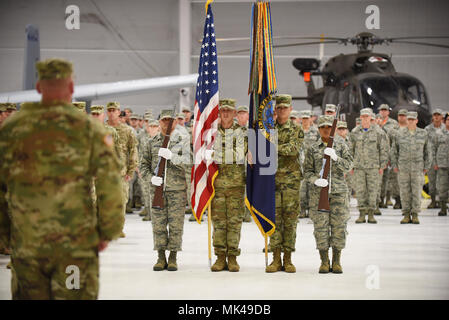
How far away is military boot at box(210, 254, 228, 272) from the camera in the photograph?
20.5 feet

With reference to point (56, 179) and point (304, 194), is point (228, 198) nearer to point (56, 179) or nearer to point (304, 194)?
point (56, 179)

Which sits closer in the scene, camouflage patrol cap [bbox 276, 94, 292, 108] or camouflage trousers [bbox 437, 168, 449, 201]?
camouflage patrol cap [bbox 276, 94, 292, 108]

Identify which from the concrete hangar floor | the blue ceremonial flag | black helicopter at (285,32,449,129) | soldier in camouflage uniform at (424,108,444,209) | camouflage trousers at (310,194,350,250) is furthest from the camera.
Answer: black helicopter at (285,32,449,129)

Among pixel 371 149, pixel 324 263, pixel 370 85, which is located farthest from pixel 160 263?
pixel 370 85

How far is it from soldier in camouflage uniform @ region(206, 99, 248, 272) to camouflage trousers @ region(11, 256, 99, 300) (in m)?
3.25

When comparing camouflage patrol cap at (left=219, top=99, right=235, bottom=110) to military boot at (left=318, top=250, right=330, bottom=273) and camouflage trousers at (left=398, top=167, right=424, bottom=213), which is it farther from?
camouflage trousers at (left=398, top=167, right=424, bottom=213)

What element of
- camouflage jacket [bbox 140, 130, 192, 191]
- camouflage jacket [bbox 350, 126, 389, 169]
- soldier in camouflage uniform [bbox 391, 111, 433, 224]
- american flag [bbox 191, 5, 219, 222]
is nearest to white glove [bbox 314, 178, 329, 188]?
american flag [bbox 191, 5, 219, 222]

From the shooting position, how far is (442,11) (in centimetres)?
2377

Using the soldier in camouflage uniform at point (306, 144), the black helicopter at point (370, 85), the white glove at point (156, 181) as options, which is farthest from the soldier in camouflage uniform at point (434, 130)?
the white glove at point (156, 181)

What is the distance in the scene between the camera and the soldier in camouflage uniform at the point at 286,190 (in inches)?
245

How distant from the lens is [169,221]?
6.36 m
